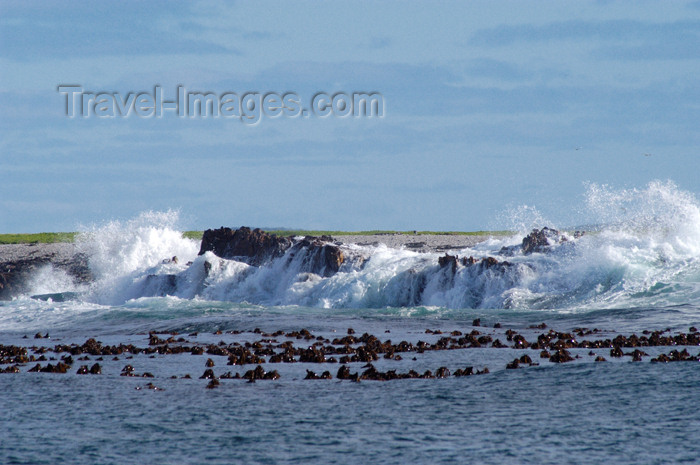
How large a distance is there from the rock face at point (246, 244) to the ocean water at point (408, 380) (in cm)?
686

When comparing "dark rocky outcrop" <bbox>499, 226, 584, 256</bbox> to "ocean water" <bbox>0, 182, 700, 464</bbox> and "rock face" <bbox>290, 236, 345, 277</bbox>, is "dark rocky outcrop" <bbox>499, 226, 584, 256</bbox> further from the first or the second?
"rock face" <bbox>290, 236, 345, 277</bbox>

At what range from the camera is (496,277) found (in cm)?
3847

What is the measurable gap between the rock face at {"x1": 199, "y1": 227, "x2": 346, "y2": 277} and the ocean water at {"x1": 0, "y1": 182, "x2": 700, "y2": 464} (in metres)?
2.16

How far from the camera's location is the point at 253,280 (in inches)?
1918

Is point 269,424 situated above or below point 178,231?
below

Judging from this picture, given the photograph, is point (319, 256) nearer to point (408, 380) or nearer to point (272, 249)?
point (272, 249)

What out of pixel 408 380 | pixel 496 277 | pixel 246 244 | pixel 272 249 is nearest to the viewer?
pixel 408 380

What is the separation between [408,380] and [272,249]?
33005mm

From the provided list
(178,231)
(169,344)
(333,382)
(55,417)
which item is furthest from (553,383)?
(178,231)

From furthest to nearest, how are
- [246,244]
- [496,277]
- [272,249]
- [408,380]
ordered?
[246,244]
[272,249]
[496,277]
[408,380]

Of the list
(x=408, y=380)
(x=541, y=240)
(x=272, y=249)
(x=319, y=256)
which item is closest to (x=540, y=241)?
(x=541, y=240)

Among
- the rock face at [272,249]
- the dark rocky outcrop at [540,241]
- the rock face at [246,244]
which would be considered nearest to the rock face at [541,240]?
the dark rocky outcrop at [540,241]

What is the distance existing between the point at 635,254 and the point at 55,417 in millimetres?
30919

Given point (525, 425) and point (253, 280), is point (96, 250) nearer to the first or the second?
point (253, 280)
